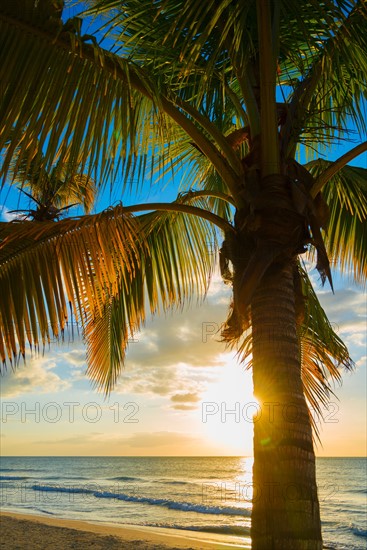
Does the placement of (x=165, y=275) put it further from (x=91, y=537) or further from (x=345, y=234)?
(x=91, y=537)

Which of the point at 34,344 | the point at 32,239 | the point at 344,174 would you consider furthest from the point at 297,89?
the point at 34,344

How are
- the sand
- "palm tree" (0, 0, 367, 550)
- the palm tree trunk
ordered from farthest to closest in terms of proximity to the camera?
the sand, "palm tree" (0, 0, 367, 550), the palm tree trunk

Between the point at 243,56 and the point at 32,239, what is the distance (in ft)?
7.50

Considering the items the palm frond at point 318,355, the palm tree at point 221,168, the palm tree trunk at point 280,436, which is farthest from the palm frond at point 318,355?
the palm tree trunk at point 280,436

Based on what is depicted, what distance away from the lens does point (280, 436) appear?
333 cm

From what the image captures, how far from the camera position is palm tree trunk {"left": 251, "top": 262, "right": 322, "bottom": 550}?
10.3 feet

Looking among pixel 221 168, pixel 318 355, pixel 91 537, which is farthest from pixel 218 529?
pixel 221 168

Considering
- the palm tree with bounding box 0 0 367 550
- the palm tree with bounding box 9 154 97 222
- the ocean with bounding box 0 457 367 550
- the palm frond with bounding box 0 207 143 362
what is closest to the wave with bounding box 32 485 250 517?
the ocean with bounding box 0 457 367 550

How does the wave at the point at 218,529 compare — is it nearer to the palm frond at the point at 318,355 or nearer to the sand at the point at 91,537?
the sand at the point at 91,537

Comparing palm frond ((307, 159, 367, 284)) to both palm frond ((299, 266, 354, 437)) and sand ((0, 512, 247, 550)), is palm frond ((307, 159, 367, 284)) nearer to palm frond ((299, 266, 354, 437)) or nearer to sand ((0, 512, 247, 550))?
palm frond ((299, 266, 354, 437))

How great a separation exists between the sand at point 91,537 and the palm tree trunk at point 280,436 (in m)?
9.16

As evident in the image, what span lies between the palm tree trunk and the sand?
9.16 metres

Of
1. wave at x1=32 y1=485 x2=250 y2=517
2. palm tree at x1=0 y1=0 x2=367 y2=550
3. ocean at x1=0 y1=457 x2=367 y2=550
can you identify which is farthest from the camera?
wave at x1=32 y1=485 x2=250 y2=517

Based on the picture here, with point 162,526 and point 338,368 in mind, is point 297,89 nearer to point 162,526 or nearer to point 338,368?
point 338,368
